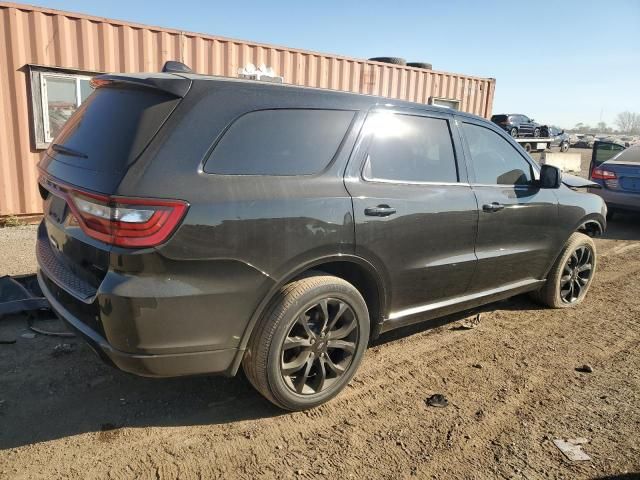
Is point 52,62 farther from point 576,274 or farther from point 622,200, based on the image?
point 622,200

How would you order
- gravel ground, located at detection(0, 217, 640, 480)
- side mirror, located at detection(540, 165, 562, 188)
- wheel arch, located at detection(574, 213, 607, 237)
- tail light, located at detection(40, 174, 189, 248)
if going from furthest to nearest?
wheel arch, located at detection(574, 213, 607, 237), side mirror, located at detection(540, 165, 562, 188), gravel ground, located at detection(0, 217, 640, 480), tail light, located at detection(40, 174, 189, 248)

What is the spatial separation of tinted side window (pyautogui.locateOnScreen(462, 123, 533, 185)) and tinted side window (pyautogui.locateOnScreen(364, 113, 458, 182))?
10.7 inches

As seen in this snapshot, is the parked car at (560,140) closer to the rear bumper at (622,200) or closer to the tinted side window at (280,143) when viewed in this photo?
the rear bumper at (622,200)

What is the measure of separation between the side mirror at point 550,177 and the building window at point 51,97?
636cm

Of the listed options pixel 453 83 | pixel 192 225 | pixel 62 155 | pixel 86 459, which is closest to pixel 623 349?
pixel 192 225

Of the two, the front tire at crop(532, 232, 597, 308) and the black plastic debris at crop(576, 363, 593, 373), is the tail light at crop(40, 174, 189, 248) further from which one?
the front tire at crop(532, 232, 597, 308)

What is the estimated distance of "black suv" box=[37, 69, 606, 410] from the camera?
231cm

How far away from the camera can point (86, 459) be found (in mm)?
2453

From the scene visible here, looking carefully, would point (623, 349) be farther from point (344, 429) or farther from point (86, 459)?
point (86, 459)

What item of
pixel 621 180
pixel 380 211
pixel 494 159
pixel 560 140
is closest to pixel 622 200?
pixel 621 180

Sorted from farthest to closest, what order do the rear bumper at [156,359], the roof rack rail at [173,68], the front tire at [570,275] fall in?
the front tire at [570,275] < the roof rack rail at [173,68] < the rear bumper at [156,359]

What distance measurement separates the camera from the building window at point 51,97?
23.5 ft

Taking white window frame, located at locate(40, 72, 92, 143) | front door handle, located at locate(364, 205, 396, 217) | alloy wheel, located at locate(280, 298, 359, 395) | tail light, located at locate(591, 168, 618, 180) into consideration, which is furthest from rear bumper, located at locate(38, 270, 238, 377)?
tail light, located at locate(591, 168, 618, 180)

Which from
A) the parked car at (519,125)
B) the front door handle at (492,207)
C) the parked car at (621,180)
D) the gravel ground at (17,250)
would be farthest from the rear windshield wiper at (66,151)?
the parked car at (519,125)
